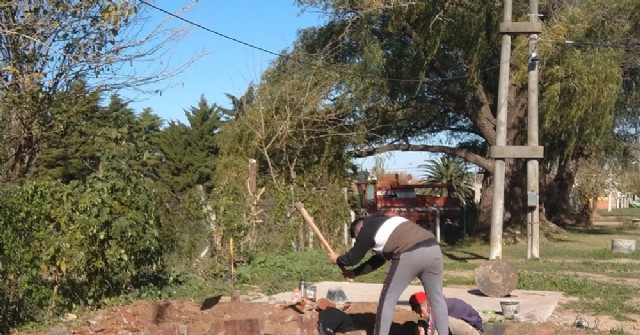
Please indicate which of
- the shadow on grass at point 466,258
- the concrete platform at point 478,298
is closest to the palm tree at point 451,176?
the shadow on grass at point 466,258

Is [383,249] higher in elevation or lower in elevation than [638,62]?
lower

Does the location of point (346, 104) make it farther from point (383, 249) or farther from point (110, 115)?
point (383, 249)

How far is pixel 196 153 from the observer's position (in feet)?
153

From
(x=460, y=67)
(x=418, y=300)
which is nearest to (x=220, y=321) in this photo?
(x=418, y=300)

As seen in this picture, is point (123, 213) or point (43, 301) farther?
point (123, 213)

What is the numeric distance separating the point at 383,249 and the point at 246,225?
7712 mm

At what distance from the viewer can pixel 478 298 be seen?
480 inches

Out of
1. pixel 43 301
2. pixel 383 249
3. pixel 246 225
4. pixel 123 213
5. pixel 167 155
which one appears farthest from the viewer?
pixel 167 155

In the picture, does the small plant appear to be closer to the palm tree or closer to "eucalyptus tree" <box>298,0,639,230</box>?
"eucalyptus tree" <box>298,0,639,230</box>

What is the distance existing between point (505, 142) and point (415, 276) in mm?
12489

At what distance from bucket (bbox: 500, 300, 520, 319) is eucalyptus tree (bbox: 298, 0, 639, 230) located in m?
13.0

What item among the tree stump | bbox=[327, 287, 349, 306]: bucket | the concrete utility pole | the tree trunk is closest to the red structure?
the tree trunk

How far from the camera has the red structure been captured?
1170 inches

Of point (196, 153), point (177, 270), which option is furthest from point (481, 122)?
point (196, 153)
